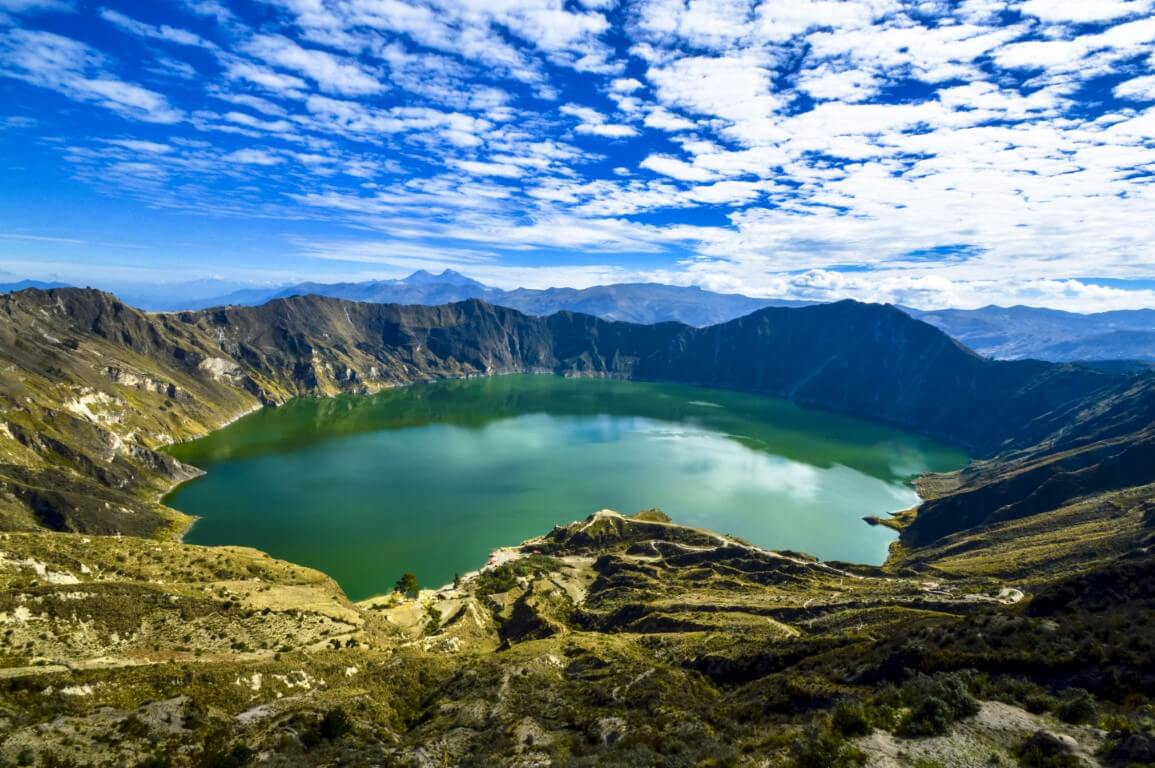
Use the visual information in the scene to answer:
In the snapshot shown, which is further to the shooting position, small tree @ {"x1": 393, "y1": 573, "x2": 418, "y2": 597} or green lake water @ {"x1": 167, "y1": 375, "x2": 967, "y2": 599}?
green lake water @ {"x1": 167, "y1": 375, "x2": 967, "y2": 599}

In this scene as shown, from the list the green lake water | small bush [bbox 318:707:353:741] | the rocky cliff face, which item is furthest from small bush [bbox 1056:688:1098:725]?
the green lake water

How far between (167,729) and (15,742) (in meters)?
6.59

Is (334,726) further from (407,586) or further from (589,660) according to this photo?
(407,586)

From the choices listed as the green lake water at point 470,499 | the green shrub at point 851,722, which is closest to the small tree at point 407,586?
the green lake water at point 470,499

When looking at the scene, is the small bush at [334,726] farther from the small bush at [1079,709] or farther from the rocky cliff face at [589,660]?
the small bush at [1079,709]

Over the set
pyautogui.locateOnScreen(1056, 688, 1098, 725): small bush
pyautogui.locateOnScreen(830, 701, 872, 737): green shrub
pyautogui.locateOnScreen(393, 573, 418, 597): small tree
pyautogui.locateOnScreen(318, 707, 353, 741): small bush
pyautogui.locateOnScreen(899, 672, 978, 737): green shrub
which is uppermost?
pyautogui.locateOnScreen(1056, 688, 1098, 725): small bush

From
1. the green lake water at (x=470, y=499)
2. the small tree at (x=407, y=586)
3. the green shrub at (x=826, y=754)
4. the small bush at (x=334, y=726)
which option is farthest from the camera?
the green lake water at (x=470, y=499)

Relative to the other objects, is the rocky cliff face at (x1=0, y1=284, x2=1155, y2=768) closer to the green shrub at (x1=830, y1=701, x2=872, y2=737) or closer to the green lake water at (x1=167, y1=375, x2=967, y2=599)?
the green shrub at (x1=830, y1=701, x2=872, y2=737)

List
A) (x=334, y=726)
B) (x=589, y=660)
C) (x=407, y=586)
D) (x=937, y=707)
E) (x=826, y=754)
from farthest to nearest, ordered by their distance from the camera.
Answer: (x=407, y=586)
(x=589, y=660)
(x=334, y=726)
(x=937, y=707)
(x=826, y=754)

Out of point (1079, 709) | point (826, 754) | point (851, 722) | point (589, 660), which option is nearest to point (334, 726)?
point (589, 660)

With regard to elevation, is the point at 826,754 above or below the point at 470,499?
above

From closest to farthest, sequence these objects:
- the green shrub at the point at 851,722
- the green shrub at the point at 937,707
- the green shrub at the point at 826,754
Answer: the green shrub at the point at 826,754 < the green shrub at the point at 937,707 < the green shrub at the point at 851,722

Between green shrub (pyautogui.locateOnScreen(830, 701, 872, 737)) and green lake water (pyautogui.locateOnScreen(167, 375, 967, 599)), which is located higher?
green shrub (pyautogui.locateOnScreen(830, 701, 872, 737))

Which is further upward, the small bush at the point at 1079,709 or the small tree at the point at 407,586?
the small bush at the point at 1079,709
